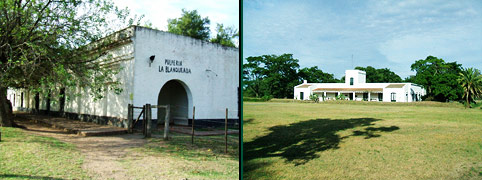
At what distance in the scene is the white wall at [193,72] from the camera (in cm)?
932

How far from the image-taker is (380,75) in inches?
60.0

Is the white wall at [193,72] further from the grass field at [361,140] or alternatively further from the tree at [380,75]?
the tree at [380,75]

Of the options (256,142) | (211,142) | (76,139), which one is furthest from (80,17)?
(256,142)

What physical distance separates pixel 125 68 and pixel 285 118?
8599 millimetres

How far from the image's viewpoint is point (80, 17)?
8.09 metres

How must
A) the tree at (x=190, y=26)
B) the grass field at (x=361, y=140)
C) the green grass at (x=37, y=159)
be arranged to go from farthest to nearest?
1. the tree at (x=190, y=26)
2. the green grass at (x=37, y=159)
3. the grass field at (x=361, y=140)

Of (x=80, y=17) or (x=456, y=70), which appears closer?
(x=456, y=70)

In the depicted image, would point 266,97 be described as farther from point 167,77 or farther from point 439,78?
point 167,77

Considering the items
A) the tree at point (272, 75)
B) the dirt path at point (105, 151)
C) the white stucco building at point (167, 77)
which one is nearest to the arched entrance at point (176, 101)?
the white stucco building at point (167, 77)

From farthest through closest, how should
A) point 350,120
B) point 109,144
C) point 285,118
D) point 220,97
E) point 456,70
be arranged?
1. point 220,97
2. point 109,144
3. point 285,118
4. point 350,120
5. point 456,70

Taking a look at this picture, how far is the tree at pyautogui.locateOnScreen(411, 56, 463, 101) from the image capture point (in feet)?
4.80

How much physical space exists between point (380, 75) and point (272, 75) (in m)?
→ 0.61

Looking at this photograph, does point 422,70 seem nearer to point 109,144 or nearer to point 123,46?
point 109,144

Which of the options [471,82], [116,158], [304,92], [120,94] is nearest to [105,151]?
[116,158]
